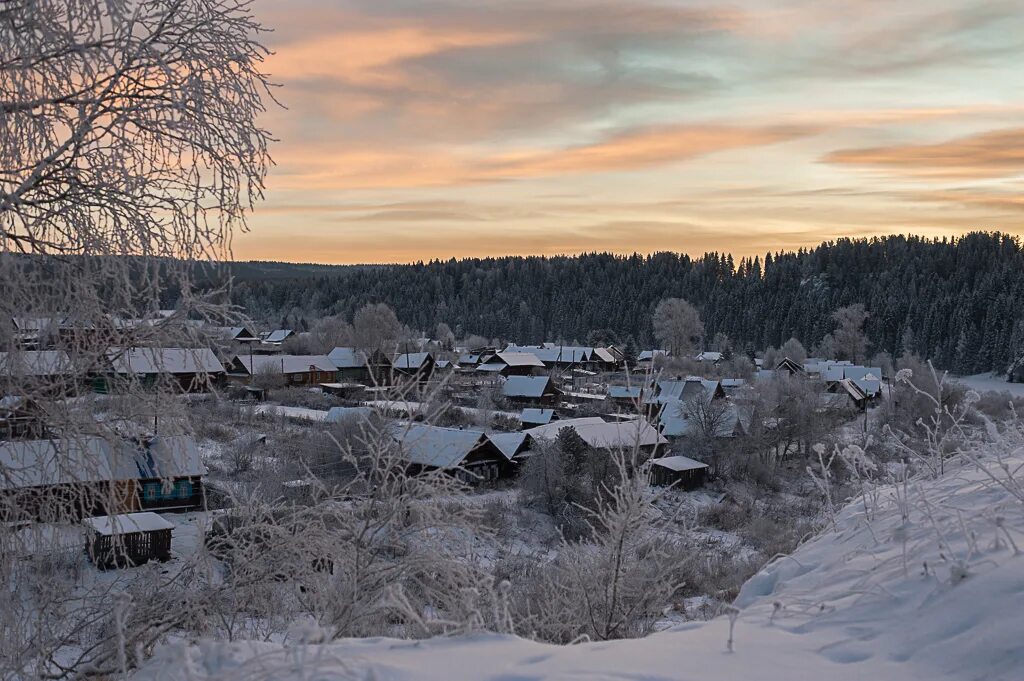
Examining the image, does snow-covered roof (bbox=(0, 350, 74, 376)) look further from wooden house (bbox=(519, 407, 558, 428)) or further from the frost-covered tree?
wooden house (bbox=(519, 407, 558, 428))

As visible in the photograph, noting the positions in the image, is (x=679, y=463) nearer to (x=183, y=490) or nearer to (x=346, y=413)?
(x=346, y=413)

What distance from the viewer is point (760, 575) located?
529 centimetres

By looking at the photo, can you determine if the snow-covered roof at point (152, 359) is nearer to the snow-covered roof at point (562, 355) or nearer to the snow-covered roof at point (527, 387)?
the snow-covered roof at point (527, 387)

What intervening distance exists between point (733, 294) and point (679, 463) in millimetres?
86189

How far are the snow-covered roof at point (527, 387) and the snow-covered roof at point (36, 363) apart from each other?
45.2 m

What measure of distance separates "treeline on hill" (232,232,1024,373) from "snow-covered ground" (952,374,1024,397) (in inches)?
59.9

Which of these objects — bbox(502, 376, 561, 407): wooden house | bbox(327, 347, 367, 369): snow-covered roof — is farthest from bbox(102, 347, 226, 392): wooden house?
bbox(327, 347, 367, 369): snow-covered roof

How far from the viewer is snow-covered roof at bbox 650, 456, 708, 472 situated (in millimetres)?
28484

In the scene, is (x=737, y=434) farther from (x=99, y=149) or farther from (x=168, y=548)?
(x=99, y=149)

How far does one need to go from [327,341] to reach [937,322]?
213 ft

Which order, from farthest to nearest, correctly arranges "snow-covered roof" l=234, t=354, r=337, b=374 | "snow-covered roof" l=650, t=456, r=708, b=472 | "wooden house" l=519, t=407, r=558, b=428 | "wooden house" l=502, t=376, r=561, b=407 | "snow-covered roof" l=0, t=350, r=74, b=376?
"snow-covered roof" l=234, t=354, r=337, b=374 → "wooden house" l=502, t=376, r=561, b=407 → "wooden house" l=519, t=407, r=558, b=428 → "snow-covered roof" l=650, t=456, r=708, b=472 → "snow-covered roof" l=0, t=350, r=74, b=376

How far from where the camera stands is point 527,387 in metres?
50.1

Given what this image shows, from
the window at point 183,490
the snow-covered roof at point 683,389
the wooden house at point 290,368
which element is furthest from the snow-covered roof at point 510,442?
the wooden house at point 290,368

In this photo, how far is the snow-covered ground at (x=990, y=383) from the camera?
6473 cm
